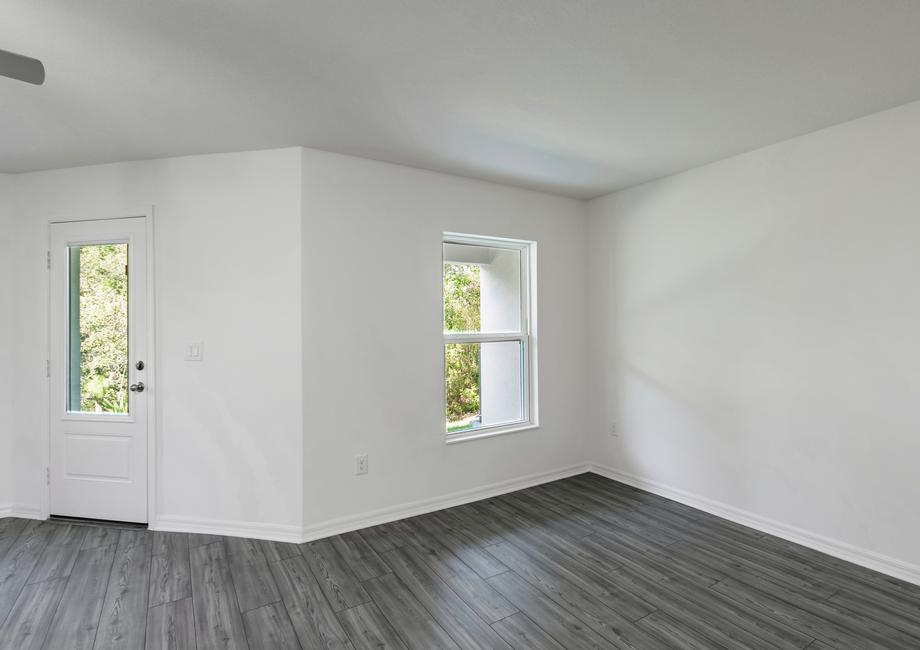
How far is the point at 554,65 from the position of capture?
1992 mm

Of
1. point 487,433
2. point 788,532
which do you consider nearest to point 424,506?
point 487,433

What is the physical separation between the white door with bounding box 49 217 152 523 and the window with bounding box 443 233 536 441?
2.09 m

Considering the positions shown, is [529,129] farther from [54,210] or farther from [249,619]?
[54,210]

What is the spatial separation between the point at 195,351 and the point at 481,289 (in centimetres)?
211

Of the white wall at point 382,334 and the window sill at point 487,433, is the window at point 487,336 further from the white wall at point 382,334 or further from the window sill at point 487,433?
the white wall at point 382,334

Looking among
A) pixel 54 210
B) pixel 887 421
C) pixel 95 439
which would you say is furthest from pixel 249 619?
pixel 887 421

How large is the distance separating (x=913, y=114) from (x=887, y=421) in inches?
63.0

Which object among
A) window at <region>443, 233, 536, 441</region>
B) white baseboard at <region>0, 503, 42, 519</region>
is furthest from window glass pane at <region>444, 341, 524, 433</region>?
white baseboard at <region>0, 503, 42, 519</region>

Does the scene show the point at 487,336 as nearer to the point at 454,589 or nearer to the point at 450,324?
the point at 450,324

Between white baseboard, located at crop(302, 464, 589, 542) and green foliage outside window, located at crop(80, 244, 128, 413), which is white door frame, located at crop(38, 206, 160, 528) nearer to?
green foliage outside window, located at crop(80, 244, 128, 413)

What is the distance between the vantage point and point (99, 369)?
10.4 ft

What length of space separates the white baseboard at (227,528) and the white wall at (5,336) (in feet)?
4.11

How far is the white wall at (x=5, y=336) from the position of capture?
127 inches

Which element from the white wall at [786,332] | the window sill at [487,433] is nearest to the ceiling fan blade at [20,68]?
the window sill at [487,433]
